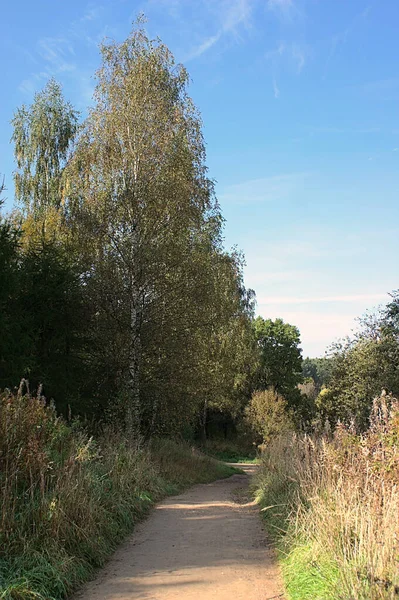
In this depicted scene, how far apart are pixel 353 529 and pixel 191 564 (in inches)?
78.9

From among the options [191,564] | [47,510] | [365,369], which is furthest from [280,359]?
[47,510]

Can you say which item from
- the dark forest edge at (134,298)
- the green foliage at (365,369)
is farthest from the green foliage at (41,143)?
the green foliage at (365,369)

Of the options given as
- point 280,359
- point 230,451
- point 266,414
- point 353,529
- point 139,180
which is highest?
point 139,180

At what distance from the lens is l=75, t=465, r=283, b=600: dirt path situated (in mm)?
5102

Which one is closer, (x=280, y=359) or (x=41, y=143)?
(x=41, y=143)

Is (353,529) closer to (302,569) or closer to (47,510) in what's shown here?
(302,569)

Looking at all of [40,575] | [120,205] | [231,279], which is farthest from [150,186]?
[40,575]

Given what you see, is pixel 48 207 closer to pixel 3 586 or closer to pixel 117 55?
pixel 117 55

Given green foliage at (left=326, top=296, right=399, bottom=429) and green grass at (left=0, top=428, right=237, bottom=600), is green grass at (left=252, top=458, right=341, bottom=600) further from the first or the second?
green foliage at (left=326, top=296, right=399, bottom=429)

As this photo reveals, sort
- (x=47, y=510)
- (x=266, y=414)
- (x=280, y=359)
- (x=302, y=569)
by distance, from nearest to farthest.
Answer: (x=302, y=569)
(x=47, y=510)
(x=266, y=414)
(x=280, y=359)

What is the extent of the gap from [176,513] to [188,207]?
35.1 feet

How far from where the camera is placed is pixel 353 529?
5035 mm

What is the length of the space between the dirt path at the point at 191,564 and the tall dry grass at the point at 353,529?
1.23 ft

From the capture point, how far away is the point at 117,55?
62.4 ft
